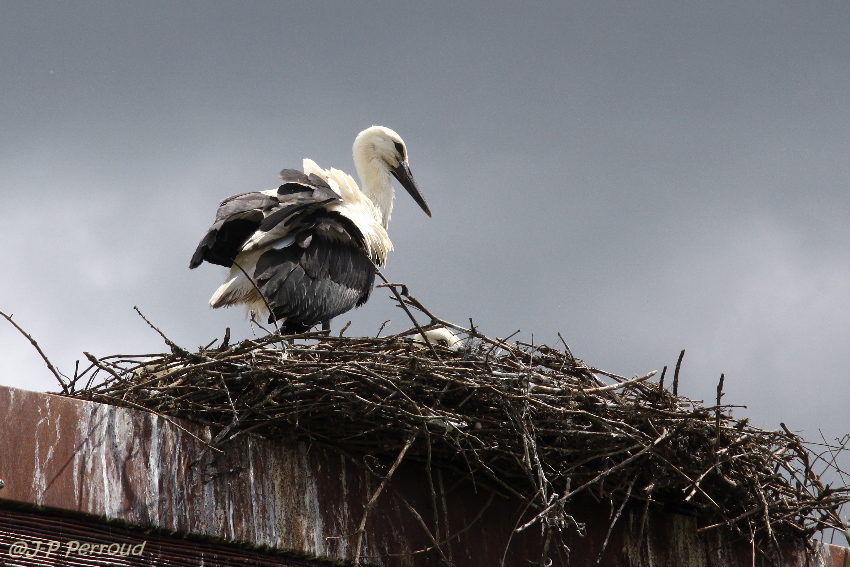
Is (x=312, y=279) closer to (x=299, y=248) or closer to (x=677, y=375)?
(x=299, y=248)

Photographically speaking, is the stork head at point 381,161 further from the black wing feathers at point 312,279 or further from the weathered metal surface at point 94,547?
the weathered metal surface at point 94,547

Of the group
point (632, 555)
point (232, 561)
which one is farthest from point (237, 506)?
point (632, 555)

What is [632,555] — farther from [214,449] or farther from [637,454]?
[214,449]

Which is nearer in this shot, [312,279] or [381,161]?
[312,279]

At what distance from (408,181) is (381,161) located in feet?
0.82

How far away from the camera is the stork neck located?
873cm

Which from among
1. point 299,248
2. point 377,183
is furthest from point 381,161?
point 299,248

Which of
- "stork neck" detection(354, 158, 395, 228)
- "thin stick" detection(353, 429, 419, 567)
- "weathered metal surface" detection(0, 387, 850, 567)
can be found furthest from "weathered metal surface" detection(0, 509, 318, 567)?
"stork neck" detection(354, 158, 395, 228)

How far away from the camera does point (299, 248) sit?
683 centimetres

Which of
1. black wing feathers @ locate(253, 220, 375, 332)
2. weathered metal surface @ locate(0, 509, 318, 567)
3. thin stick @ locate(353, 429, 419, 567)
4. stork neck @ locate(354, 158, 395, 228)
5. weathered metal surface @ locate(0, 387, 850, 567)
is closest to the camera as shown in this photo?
weathered metal surface @ locate(0, 509, 318, 567)

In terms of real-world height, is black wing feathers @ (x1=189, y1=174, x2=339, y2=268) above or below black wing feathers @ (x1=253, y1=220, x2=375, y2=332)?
above

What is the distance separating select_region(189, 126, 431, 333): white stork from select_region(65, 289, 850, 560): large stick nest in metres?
1.65

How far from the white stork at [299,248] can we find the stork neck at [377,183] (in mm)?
1136

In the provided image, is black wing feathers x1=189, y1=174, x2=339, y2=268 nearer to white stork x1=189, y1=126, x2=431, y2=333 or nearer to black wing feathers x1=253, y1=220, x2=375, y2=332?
white stork x1=189, y1=126, x2=431, y2=333
